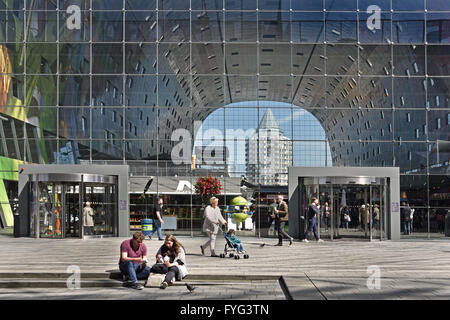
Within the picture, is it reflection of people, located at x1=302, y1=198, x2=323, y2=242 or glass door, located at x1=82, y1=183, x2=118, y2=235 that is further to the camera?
glass door, located at x1=82, y1=183, x2=118, y2=235

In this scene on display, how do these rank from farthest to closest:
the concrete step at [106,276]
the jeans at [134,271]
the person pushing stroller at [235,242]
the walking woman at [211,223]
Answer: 1. the walking woman at [211,223]
2. the person pushing stroller at [235,242]
3. the concrete step at [106,276]
4. the jeans at [134,271]

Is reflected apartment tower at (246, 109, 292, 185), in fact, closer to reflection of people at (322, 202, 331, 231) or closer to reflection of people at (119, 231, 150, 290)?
reflection of people at (322, 202, 331, 231)

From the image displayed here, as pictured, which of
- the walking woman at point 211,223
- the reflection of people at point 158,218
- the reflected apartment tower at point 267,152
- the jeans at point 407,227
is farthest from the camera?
the reflected apartment tower at point 267,152

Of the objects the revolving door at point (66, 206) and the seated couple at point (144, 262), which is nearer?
the seated couple at point (144, 262)

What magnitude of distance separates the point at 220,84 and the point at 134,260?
15.5 metres

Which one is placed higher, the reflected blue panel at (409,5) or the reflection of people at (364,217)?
the reflected blue panel at (409,5)

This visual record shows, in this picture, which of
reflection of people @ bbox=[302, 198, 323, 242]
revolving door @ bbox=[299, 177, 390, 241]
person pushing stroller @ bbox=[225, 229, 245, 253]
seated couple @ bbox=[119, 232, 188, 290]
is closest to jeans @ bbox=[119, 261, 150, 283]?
seated couple @ bbox=[119, 232, 188, 290]

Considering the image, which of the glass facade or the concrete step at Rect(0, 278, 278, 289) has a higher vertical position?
the glass facade

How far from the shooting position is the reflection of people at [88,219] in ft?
79.9

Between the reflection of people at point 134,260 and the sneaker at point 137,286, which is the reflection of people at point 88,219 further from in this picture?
the sneaker at point 137,286

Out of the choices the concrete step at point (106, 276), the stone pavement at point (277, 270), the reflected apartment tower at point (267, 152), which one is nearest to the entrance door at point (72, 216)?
the stone pavement at point (277, 270)

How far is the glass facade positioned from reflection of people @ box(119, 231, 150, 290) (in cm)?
1370

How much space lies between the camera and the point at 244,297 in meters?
10.5

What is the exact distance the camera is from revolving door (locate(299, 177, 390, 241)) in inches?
931
